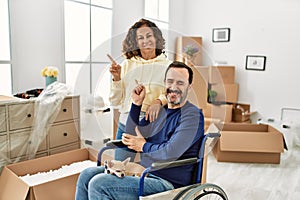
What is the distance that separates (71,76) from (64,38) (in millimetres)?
378

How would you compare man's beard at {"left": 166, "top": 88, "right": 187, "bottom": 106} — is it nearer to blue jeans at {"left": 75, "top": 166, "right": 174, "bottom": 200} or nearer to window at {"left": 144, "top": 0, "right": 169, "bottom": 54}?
blue jeans at {"left": 75, "top": 166, "right": 174, "bottom": 200}

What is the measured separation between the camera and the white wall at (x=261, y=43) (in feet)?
12.4

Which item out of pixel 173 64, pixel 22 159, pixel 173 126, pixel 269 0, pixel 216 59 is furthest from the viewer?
pixel 216 59

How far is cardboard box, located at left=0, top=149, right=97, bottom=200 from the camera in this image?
5.65 ft

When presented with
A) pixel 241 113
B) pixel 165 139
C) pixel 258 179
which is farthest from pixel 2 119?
pixel 241 113

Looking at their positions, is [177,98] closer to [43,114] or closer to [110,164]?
[110,164]

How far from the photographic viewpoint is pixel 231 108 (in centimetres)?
395

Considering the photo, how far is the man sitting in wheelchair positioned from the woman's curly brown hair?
10cm

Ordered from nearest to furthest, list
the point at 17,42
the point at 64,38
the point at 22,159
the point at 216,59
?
the point at 22,159
the point at 17,42
the point at 64,38
the point at 216,59

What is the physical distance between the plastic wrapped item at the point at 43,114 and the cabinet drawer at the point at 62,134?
0.27ft

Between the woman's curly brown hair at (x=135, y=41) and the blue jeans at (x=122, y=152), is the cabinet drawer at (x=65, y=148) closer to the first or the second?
the blue jeans at (x=122, y=152)

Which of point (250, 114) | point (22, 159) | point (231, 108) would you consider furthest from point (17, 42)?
point (250, 114)

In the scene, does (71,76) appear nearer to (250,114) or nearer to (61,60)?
(61,60)

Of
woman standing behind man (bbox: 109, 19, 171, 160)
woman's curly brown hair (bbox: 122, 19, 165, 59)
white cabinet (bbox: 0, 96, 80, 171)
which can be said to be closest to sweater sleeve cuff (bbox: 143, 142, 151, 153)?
woman standing behind man (bbox: 109, 19, 171, 160)
